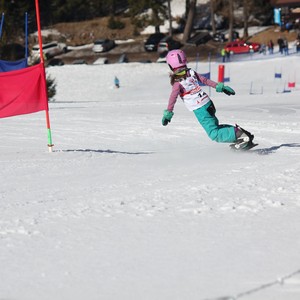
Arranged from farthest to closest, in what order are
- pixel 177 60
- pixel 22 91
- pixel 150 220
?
pixel 22 91, pixel 177 60, pixel 150 220

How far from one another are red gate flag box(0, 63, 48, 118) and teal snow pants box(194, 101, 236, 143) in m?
2.22

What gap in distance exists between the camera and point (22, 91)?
10375 mm

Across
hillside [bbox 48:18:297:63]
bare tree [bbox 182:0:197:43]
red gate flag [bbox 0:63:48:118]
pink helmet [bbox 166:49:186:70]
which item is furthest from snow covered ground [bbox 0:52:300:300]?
bare tree [bbox 182:0:197:43]

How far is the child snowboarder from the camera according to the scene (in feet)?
31.7

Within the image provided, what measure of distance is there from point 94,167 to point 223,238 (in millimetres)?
3949

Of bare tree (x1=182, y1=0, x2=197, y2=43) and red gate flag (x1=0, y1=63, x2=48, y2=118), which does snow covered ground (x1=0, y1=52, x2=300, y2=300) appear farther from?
bare tree (x1=182, y1=0, x2=197, y2=43)

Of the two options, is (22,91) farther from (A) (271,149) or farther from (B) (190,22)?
(B) (190,22)

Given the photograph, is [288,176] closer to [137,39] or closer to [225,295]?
[225,295]

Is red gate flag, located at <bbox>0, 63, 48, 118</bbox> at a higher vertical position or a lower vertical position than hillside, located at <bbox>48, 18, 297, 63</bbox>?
higher

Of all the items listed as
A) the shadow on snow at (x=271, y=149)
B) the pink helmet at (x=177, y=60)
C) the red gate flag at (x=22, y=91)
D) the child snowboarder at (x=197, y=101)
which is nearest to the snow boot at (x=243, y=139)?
the child snowboarder at (x=197, y=101)

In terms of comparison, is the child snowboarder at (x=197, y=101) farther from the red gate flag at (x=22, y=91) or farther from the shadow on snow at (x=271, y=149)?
the red gate flag at (x=22, y=91)

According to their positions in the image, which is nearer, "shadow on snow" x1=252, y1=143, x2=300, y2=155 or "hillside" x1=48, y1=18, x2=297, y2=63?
"shadow on snow" x1=252, y1=143, x2=300, y2=155

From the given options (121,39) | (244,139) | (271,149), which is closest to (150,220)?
(244,139)

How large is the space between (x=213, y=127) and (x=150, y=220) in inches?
171
